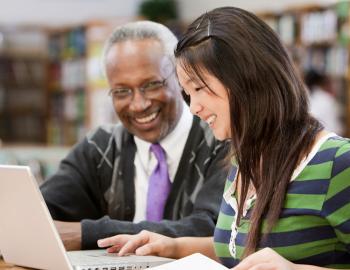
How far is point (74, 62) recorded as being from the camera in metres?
9.77

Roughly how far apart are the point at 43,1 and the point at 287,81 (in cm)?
950

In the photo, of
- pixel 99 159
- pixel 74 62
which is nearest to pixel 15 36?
pixel 74 62

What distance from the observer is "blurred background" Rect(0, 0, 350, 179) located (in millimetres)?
7270

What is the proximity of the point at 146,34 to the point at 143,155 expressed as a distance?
1.26 ft

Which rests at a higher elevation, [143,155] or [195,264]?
[195,264]

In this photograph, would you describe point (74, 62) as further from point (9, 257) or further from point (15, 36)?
point (9, 257)

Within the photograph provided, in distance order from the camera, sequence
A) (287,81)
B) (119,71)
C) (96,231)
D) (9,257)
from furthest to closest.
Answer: (119,71) < (96,231) < (9,257) < (287,81)

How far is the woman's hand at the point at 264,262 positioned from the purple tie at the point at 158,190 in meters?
0.87

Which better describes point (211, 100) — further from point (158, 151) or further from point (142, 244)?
point (158, 151)

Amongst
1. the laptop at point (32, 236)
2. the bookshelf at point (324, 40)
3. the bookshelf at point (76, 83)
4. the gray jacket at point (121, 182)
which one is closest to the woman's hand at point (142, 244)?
the laptop at point (32, 236)

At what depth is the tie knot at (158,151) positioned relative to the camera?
2.12 metres

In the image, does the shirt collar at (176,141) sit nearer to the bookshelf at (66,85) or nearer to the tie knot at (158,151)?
the tie knot at (158,151)

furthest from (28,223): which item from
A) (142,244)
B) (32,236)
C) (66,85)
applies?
(66,85)

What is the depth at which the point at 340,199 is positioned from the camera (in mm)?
1295
